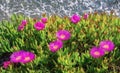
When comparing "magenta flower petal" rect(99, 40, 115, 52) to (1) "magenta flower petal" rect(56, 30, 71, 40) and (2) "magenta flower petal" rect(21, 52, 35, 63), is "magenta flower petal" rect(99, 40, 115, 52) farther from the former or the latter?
(2) "magenta flower petal" rect(21, 52, 35, 63)

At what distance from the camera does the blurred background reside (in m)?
5.24

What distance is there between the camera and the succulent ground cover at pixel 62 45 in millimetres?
3477

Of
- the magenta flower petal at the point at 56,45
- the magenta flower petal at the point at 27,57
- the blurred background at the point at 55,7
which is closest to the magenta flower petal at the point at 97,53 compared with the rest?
the magenta flower petal at the point at 56,45

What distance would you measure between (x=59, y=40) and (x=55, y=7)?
174cm

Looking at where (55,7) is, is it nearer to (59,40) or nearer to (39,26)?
(39,26)

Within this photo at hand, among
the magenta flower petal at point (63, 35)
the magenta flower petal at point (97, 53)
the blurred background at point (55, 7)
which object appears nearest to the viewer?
the magenta flower petal at point (97, 53)

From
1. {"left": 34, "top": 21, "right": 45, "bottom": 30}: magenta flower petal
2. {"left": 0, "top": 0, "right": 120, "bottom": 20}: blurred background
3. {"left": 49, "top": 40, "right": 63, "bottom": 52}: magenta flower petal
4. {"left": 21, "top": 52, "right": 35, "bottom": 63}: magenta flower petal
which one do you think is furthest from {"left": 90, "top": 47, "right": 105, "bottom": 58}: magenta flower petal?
{"left": 0, "top": 0, "right": 120, "bottom": 20}: blurred background

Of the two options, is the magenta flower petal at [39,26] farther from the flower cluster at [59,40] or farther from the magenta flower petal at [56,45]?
the magenta flower petal at [56,45]

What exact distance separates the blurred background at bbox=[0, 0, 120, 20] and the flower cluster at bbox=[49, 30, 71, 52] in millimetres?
1504

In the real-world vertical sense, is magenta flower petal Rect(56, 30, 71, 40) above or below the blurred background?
above

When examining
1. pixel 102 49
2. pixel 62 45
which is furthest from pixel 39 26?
pixel 102 49

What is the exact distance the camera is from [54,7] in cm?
533

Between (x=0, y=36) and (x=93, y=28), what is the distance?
0.89 m

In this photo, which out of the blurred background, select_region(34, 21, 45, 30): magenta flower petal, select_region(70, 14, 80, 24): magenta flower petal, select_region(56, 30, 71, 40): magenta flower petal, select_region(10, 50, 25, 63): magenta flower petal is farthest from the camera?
the blurred background
